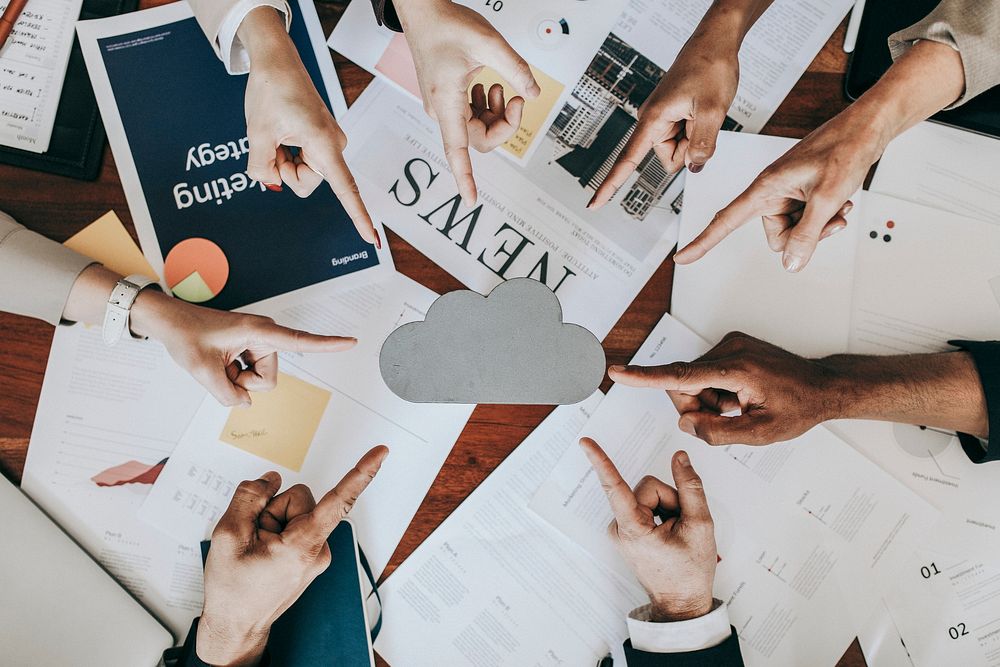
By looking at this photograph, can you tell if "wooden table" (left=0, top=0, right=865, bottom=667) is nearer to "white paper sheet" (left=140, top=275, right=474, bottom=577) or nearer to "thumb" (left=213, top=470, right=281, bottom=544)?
"white paper sheet" (left=140, top=275, right=474, bottom=577)

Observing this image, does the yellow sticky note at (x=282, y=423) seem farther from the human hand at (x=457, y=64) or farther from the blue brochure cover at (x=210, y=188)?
the human hand at (x=457, y=64)

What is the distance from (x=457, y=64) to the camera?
895mm

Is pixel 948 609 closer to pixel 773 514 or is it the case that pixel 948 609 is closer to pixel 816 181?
pixel 773 514

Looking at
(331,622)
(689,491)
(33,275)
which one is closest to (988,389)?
(689,491)

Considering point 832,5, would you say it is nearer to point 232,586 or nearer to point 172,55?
point 172,55

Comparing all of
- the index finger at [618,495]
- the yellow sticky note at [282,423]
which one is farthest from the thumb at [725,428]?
the yellow sticky note at [282,423]

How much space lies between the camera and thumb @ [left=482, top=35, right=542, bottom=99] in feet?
2.80

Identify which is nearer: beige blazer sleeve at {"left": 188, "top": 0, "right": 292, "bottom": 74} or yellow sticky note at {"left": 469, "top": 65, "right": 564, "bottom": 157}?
beige blazer sleeve at {"left": 188, "top": 0, "right": 292, "bottom": 74}

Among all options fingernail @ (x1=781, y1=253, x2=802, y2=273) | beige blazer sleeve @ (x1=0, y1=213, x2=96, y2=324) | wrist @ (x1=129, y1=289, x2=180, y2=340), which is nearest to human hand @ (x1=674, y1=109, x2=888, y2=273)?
fingernail @ (x1=781, y1=253, x2=802, y2=273)

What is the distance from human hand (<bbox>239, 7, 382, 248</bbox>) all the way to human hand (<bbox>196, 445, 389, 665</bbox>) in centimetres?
40

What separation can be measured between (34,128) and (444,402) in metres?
0.79

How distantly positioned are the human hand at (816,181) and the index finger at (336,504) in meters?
0.61

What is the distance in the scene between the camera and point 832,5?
1.05 m

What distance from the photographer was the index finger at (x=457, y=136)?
91 cm
